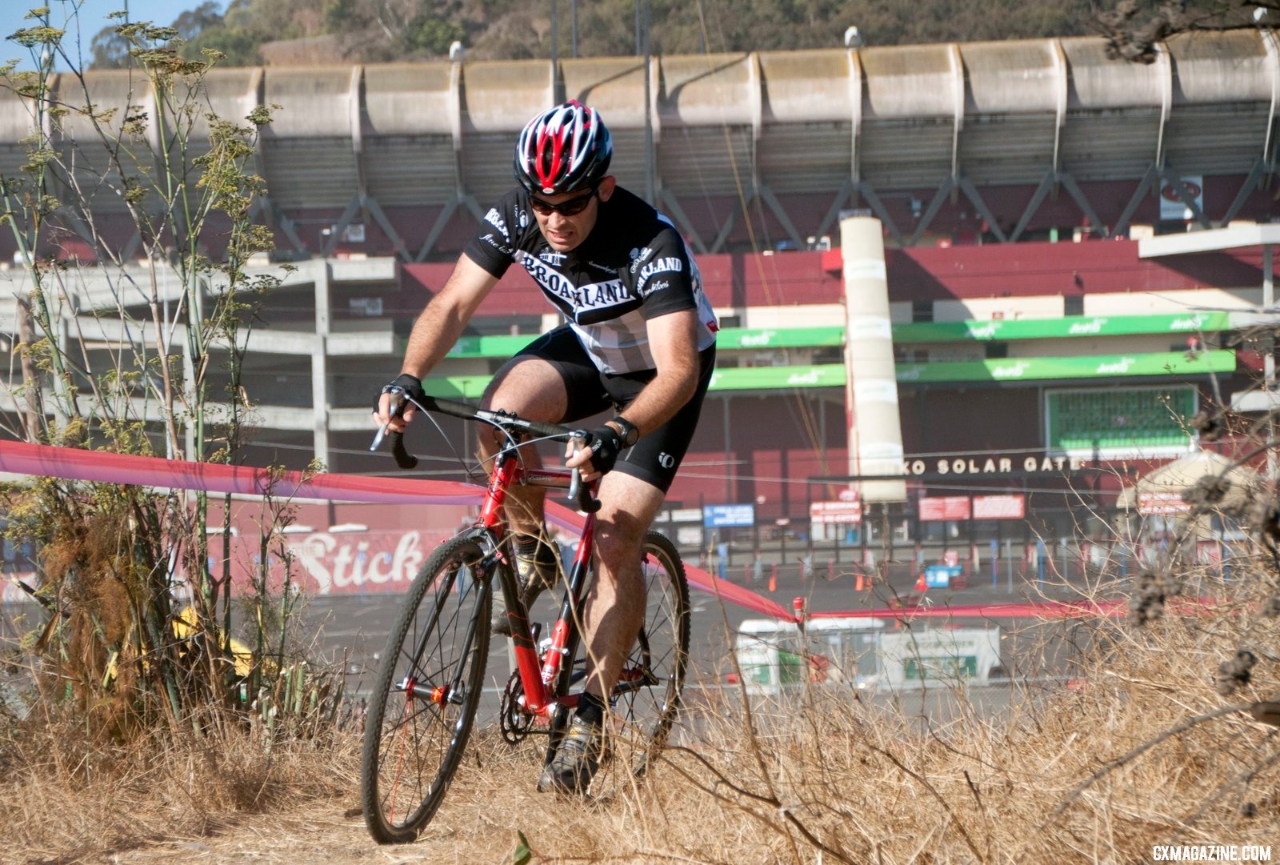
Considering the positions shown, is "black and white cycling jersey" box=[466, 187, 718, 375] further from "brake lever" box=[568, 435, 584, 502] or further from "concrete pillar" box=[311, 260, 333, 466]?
"concrete pillar" box=[311, 260, 333, 466]

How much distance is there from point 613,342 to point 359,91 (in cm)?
4864

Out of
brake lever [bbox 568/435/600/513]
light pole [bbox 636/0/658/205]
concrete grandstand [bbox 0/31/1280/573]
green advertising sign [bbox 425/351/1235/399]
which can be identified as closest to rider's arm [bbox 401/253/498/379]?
brake lever [bbox 568/435/600/513]

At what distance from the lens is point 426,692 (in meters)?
3.62

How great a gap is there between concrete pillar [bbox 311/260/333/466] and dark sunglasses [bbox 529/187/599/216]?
39.8 metres

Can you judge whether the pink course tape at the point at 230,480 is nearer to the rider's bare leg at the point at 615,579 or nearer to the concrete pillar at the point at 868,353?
the rider's bare leg at the point at 615,579

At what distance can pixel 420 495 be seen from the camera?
5594 mm

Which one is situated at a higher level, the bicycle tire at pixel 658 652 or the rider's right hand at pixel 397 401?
the rider's right hand at pixel 397 401

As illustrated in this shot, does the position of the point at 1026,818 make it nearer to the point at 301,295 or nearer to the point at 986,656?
the point at 986,656

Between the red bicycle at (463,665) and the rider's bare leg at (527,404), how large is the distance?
0.37 feet

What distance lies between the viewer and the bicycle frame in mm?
3664

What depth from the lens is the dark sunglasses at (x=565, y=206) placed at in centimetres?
370

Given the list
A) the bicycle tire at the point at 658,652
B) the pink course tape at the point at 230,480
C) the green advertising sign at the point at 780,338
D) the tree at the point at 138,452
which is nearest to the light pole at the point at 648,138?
the green advertising sign at the point at 780,338

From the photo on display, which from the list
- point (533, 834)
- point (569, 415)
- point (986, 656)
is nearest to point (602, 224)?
point (569, 415)

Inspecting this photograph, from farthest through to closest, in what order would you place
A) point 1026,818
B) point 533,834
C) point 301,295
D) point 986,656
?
point 301,295 < point 986,656 < point 533,834 < point 1026,818
